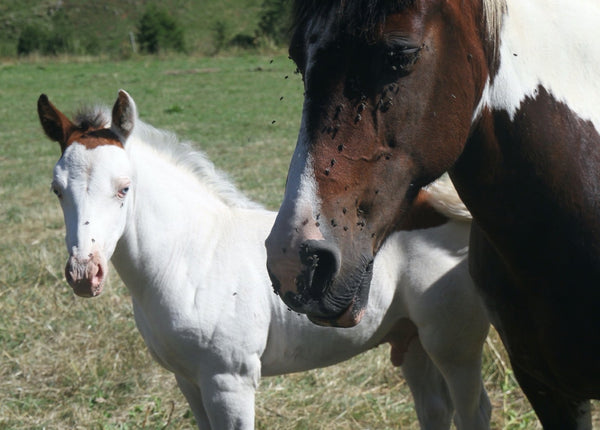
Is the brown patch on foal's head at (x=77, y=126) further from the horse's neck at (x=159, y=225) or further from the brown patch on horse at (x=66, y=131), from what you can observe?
the horse's neck at (x=159, y=225)

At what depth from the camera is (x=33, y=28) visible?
35.7 m

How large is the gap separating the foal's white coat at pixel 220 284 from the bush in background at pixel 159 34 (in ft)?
111

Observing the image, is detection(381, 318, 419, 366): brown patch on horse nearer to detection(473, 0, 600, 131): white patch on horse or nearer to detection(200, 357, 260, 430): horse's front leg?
detection(200, 357, 260, 430): horse's front leg

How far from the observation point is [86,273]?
2.59 m

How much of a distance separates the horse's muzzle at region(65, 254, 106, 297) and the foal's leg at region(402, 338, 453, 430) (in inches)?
61.4

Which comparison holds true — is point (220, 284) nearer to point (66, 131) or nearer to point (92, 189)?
point (92, 189)

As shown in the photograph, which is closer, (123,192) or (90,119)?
(123,192)

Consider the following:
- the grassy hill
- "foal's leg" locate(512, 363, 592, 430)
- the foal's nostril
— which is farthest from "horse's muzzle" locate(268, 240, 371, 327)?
the grassy hill

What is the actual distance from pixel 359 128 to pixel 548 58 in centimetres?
57

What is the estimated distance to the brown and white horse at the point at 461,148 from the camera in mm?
1444

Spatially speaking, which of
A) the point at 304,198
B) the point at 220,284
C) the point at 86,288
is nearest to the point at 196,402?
the point at 220,284

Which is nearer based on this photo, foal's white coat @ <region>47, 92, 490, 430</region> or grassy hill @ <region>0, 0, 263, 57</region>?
foal's white coat @ <region>47, 92, 490, 430</region>

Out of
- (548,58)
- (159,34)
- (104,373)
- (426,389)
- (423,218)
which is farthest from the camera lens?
(159,34)

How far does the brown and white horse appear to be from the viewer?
1444 millimetres
